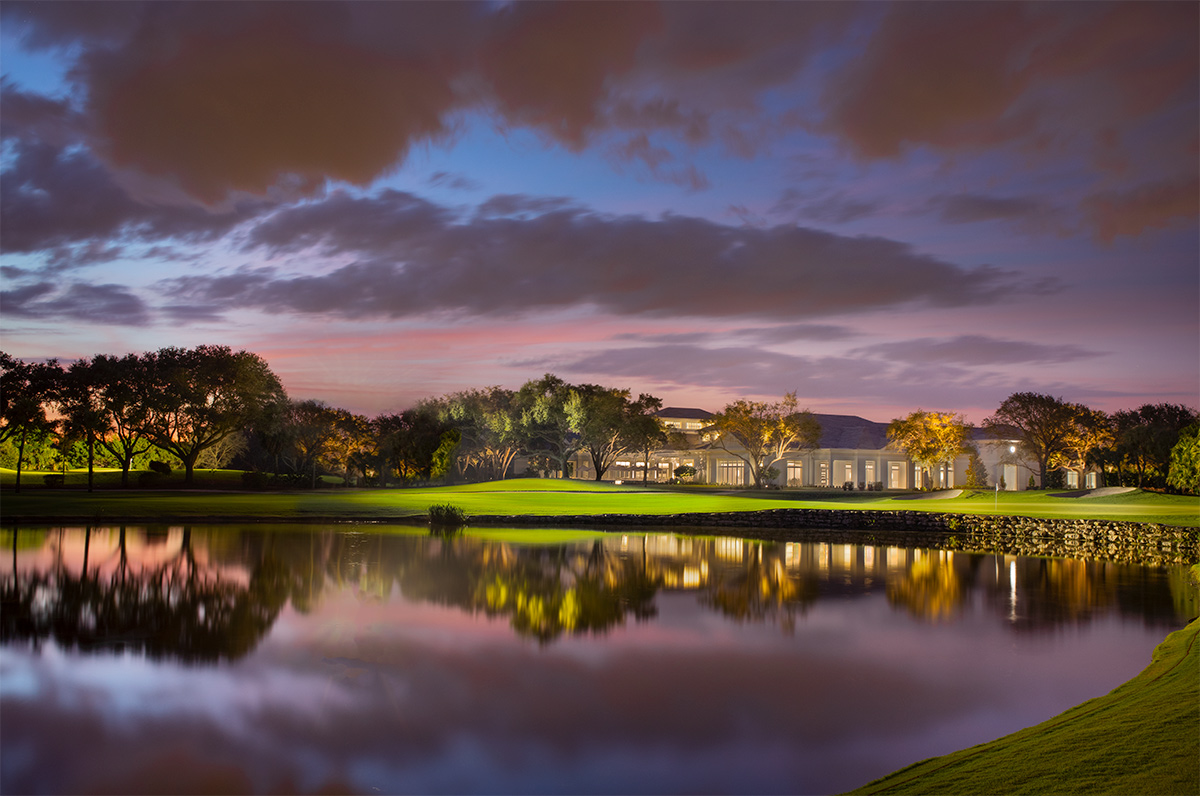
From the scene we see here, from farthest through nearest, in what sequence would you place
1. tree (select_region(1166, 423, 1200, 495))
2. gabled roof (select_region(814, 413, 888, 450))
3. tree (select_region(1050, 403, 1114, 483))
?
gabled roof (select_region(814, 413, 888, 450)) → tree (select_region(1050, 403, 1114, 483)) → tree (select_region(1166, 423, 1200, 495))

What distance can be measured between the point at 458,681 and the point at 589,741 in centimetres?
267

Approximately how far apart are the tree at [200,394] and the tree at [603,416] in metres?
23.1

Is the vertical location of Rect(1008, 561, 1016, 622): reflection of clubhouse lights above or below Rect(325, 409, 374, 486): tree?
below

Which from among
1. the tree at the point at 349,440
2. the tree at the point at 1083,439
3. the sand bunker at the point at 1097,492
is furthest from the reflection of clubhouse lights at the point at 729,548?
the tree at the point at 349,440

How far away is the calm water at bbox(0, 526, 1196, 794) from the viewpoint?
819 centimetres

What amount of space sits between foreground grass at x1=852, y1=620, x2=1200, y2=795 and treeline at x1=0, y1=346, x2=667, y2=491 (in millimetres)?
51967

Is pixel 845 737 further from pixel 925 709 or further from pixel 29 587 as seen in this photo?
pixel 29 587

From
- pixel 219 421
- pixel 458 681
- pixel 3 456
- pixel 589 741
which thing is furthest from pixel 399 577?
pixel 3 456

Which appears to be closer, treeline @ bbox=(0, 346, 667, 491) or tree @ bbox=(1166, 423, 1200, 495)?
tree @ bbox=(1166, 423, 1200, 495)

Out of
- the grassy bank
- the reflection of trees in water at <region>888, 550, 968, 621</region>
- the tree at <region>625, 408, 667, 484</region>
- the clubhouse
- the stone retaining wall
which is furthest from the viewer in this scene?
the tree at <region>625, 408, 667, 484</region>

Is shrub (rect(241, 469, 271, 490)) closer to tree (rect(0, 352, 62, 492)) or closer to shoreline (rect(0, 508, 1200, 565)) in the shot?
tree (rect(0, 352, 62, 492))

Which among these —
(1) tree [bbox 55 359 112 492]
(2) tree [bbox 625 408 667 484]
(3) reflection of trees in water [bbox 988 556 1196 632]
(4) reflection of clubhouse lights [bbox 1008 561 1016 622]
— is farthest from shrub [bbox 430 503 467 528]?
(2) tree [bbox 625 408 667 484]

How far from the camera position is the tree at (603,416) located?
220ft

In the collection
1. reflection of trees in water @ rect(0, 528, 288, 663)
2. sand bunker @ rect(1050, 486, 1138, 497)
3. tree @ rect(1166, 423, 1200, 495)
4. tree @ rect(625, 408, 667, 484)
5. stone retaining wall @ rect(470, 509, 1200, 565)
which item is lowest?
stone retaining wall @ rect(470, 509, 1200, 565)
